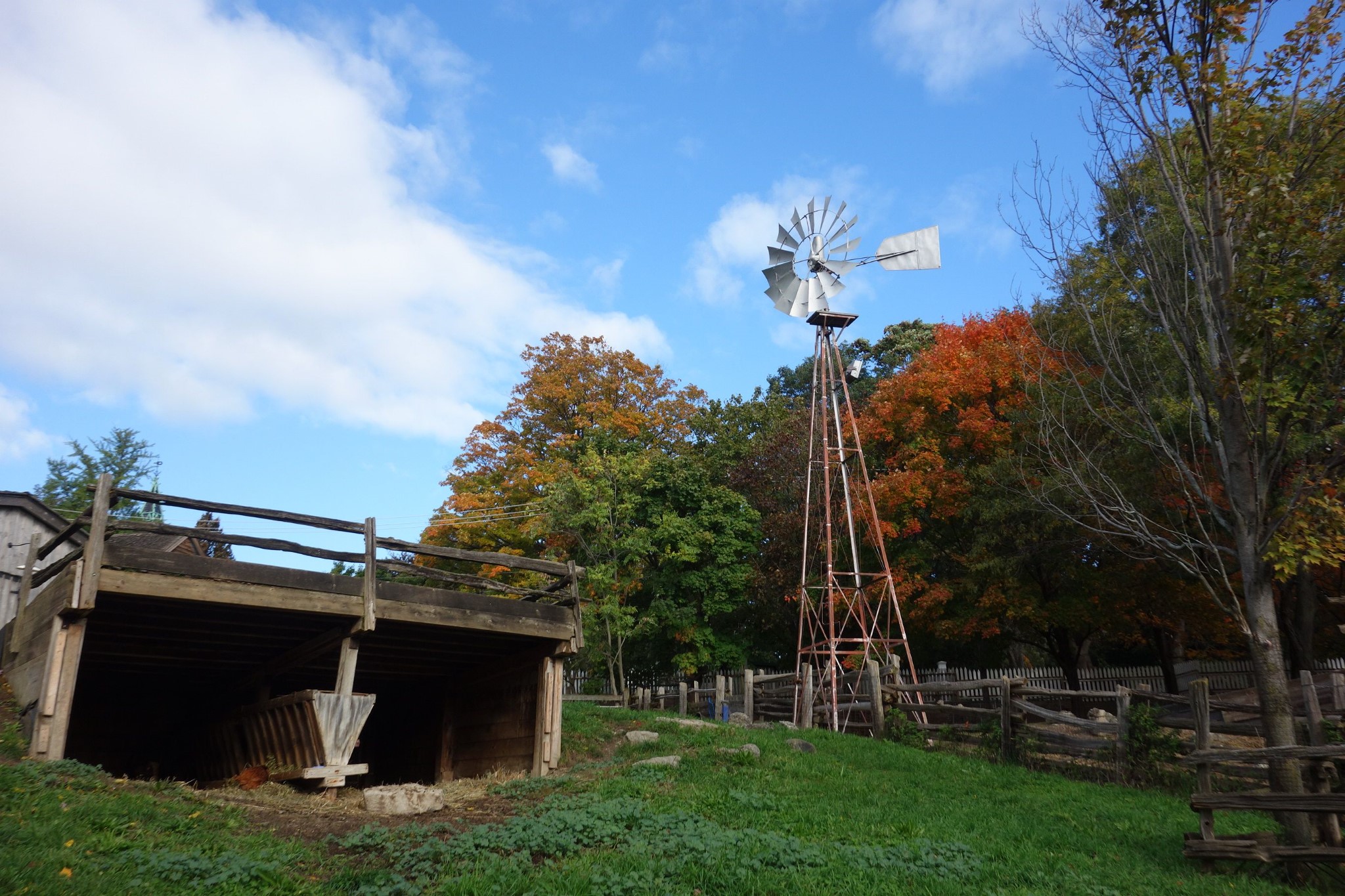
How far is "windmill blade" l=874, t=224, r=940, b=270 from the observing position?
19.3 metres

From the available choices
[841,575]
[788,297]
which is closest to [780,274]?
[788,297]

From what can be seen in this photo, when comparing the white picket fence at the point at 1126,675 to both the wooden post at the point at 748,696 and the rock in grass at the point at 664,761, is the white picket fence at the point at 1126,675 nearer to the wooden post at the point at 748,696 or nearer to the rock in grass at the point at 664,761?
the wooden post at the point at 748,696

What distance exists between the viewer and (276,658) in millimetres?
13383

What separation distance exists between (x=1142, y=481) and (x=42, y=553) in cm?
1756

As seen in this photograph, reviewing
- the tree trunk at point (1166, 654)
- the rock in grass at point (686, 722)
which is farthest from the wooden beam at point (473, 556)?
the tree trunk at point (1166, 654)

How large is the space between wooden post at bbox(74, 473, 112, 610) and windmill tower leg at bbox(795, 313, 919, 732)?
465 inches

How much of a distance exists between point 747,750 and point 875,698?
195 inches

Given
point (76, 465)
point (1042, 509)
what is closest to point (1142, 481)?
point (1042, 509)

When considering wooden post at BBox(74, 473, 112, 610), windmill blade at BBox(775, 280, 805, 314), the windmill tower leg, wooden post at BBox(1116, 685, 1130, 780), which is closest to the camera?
wooden post at BBox(74, 473, 112, 610)

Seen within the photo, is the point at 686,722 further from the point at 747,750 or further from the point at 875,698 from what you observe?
the point at 875,698

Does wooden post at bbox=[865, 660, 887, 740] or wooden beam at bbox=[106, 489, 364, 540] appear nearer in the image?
wooden beam at bbox=[106, 489, 364, 540]

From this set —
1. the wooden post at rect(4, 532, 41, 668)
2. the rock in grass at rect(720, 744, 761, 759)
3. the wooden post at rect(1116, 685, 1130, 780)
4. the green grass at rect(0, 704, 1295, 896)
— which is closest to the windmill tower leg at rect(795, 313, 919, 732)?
the rock in grass at rect(720, 744, 761, 759)

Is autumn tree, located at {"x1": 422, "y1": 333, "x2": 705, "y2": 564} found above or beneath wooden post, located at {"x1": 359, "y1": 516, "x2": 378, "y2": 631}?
above

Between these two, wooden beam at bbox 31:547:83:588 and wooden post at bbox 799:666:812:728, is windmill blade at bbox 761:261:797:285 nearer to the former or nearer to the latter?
wooden post at bbox 799:666:812:728
